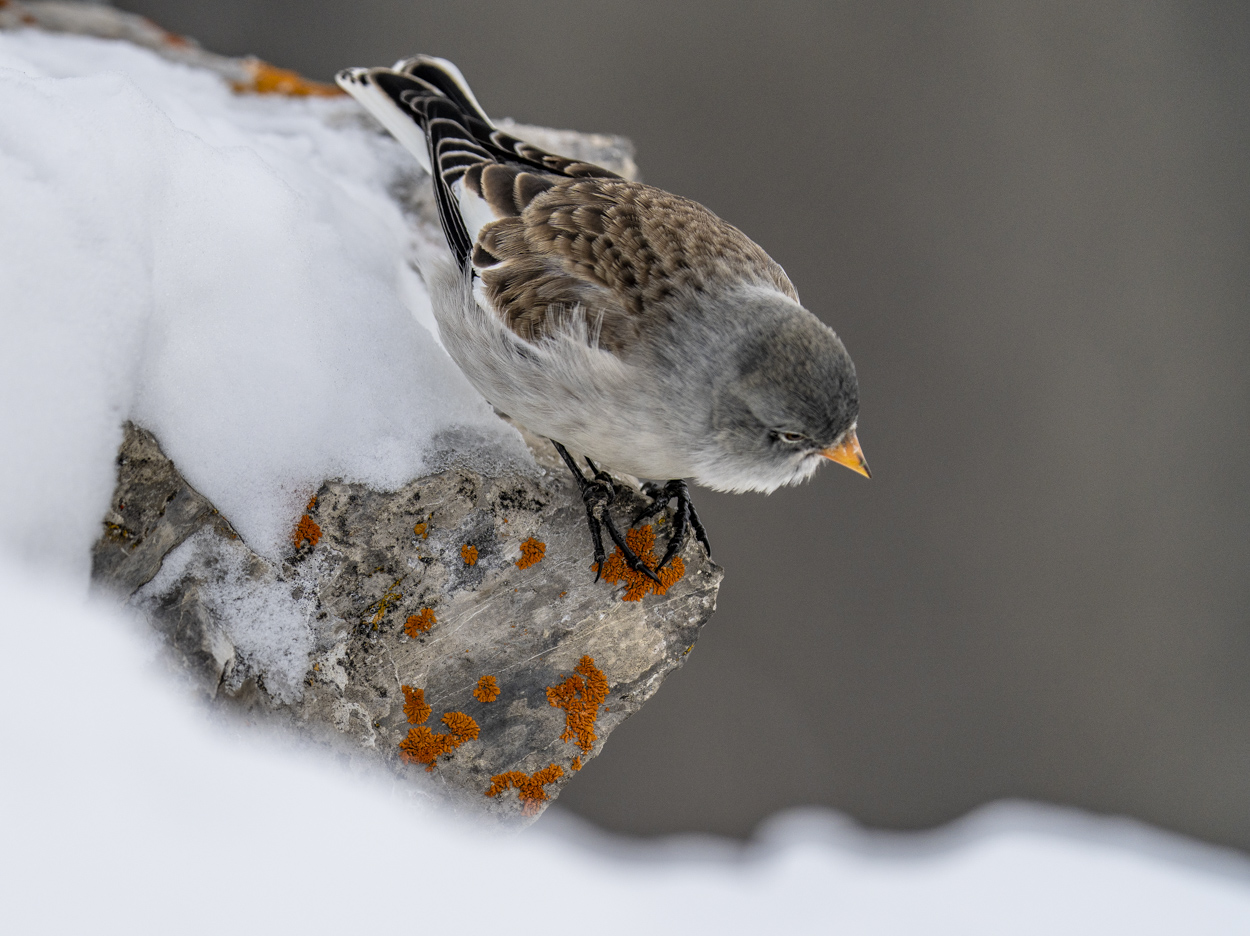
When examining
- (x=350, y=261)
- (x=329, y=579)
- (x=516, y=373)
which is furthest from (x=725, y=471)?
(x=350, y=261)

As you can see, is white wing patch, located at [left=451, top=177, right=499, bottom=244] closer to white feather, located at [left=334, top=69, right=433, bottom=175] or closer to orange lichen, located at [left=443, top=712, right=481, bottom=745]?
white feather, located at [left=334, top=69, right=433, bottom=175]

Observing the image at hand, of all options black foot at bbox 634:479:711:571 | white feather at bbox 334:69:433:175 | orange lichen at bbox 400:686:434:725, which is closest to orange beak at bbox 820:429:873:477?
black foot at bbox 634:479:711:571

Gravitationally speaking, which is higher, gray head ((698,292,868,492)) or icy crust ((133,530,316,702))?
gray head ((698,292,868,492))

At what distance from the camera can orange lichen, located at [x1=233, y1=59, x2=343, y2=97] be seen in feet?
7.61

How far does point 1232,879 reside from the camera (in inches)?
117

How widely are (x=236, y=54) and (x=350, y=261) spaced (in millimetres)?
1981

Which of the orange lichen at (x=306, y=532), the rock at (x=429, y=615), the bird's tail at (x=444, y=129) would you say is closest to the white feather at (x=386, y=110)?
the bird's tail at (x=444, y=129)

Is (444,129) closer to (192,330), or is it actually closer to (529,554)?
(192,330)

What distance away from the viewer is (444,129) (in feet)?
5.95

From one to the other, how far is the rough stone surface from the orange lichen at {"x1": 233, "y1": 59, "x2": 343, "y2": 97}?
4.46ft

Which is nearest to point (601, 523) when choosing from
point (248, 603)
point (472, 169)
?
point (248, 603)

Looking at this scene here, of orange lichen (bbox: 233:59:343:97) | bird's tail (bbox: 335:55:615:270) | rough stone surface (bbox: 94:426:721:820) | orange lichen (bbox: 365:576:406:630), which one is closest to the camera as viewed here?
rough stone surface (bbox: 94:426:721:820)

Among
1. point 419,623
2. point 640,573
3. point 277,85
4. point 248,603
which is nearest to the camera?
point 248,603

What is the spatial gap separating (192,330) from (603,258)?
0.70 m
